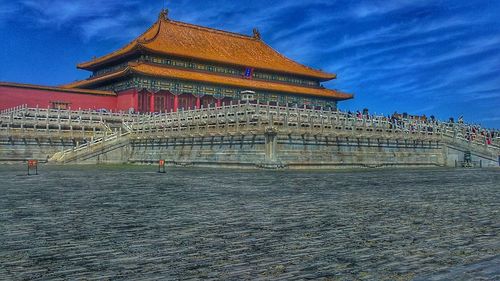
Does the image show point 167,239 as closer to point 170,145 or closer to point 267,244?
point 267,244

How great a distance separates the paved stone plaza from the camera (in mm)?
4910

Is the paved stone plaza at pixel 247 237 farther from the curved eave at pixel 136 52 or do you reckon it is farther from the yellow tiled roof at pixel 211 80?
the curved eave at pixel 136 52

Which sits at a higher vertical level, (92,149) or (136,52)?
(136,52)

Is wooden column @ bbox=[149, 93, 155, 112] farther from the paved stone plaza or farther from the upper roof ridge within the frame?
the paved stone plaza

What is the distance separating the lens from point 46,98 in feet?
140

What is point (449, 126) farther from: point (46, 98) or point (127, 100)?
point (46, 98)

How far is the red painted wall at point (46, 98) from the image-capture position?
40.6 meters

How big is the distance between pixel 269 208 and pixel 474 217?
3.83m

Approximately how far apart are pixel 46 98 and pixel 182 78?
12.7 m

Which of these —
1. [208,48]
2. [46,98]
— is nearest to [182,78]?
[208,48]

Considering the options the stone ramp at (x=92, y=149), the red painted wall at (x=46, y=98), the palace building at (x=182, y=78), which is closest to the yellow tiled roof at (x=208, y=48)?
the palace building at (x=182, y=78)

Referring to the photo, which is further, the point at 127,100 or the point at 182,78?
the point at 182,78

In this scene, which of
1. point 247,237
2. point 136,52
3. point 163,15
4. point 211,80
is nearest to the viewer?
point 247,237

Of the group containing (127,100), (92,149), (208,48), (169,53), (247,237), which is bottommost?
(247,237)
